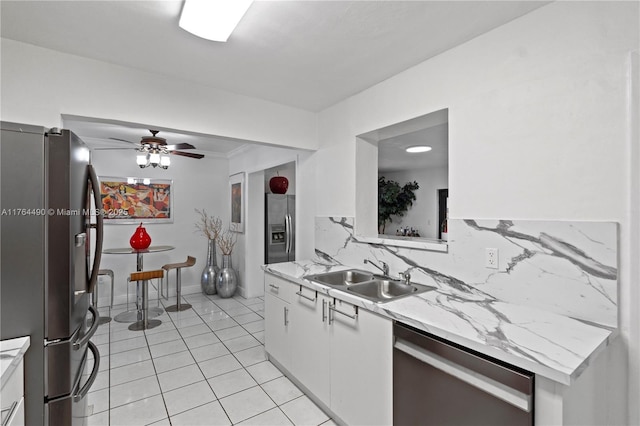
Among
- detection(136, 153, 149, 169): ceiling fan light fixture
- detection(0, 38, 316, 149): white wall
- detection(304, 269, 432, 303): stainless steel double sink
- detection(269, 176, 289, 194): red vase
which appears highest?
detection(0, 38, 316, 149): white wall

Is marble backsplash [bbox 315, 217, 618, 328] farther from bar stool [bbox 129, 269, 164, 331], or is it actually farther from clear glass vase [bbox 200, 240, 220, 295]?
clear glass vase [bbox 200, 240, 220, 295]

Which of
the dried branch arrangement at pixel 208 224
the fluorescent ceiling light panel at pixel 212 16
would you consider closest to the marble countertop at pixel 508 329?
the fluorescent ceiling light panel at pixel 212 16

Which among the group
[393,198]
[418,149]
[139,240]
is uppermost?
[418,149]

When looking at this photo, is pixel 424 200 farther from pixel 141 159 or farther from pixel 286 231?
pixel 141 159

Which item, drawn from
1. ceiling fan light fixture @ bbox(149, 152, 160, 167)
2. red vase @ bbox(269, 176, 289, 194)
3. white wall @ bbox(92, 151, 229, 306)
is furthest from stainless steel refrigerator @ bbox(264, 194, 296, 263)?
ceiling fan light fixture @ bbox(149, 152, 160, 167)

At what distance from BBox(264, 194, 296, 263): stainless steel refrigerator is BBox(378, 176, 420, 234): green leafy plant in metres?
2.65

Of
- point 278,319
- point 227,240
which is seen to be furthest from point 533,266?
point 227,240

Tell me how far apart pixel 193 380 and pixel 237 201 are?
3.09 metres

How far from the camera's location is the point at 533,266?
1.60 meters

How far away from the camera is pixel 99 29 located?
178 centimetres

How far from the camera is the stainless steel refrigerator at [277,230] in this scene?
4.98 m

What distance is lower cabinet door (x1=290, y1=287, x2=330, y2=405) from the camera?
209 centimetres

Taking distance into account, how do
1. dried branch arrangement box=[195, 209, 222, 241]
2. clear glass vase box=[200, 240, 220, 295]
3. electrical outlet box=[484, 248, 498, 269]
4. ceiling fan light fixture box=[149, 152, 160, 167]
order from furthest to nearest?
dried branch arrangement box=[195, 209, 222, 241], clear glass vase box=[200, 240, 220, 295], ceiling fan light fixture box=[149, 152, 160, 167], electrical outlet box=[484, 248, 498, 269]

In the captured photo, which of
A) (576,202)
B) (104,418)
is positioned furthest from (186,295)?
(576,202)
